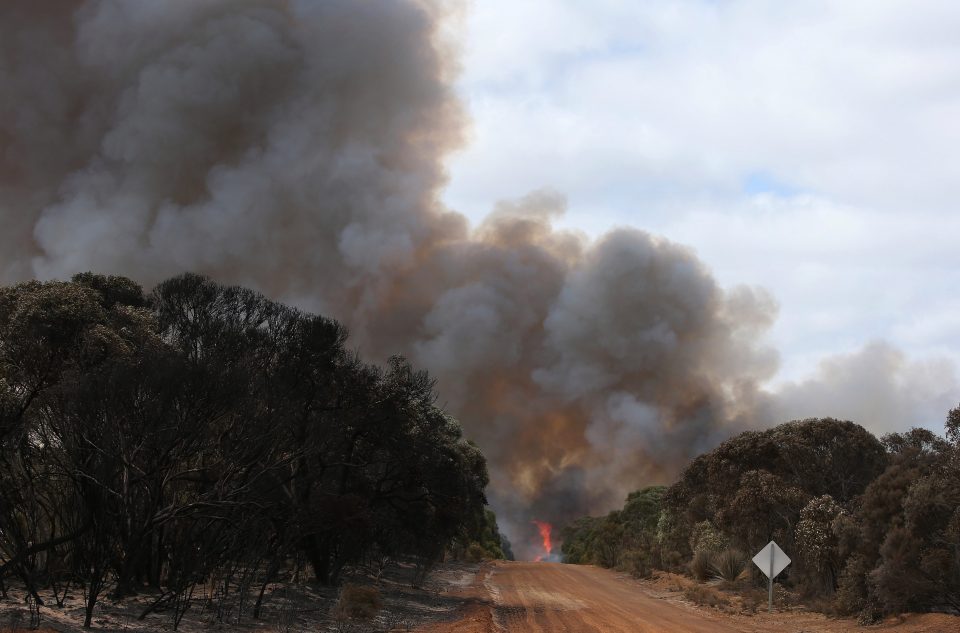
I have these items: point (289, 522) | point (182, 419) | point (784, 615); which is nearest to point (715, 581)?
point (784, 615)

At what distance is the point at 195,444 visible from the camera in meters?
16.7

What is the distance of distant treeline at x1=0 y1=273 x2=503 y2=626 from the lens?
14.4 m

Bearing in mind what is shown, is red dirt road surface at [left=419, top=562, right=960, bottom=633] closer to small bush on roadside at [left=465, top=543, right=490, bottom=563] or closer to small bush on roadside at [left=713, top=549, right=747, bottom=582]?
small bush on roadside at [left=713, top=549, right=747, bottom=582]

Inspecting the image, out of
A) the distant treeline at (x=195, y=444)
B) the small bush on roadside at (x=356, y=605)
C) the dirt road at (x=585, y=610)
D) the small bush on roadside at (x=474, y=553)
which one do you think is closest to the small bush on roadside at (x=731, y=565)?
the dirt road at (x=585, y=610)

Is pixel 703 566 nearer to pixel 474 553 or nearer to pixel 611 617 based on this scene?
pixel 611 617

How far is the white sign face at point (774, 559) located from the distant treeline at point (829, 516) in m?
1.85

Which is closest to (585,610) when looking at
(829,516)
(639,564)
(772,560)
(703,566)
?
(772,560)

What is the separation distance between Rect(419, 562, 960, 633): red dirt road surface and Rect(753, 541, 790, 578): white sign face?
59.8 inches

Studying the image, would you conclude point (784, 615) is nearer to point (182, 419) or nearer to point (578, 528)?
point (182, 419)

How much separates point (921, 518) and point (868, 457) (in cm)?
1614

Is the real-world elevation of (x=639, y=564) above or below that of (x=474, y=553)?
above

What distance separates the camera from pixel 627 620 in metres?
21.5

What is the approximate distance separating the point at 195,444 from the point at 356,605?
7217mm

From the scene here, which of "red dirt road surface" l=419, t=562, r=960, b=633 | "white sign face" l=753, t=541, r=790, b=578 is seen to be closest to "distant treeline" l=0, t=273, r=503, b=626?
"red dirt road surface" l=419, t=562, r=960, b=633
